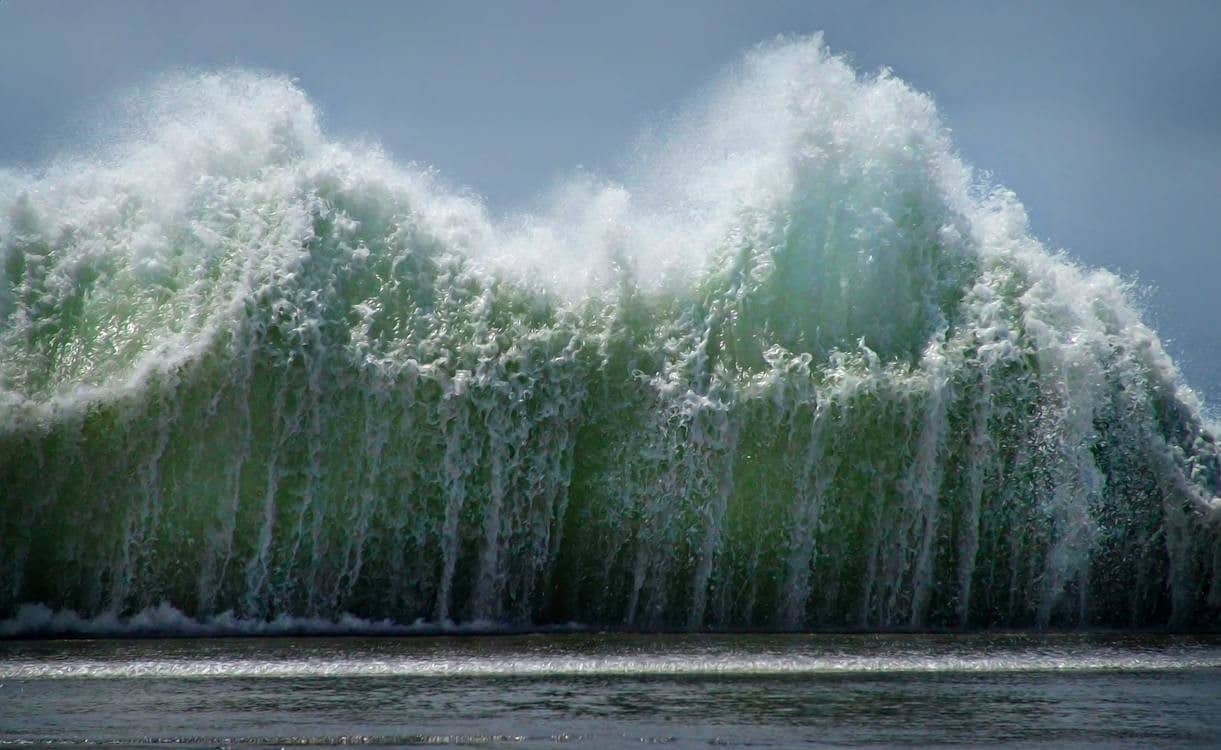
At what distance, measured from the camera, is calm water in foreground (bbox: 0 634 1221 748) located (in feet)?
24.8

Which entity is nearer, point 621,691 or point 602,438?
point 621,691

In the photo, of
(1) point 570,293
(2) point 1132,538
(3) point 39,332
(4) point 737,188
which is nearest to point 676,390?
(1) point 570,293

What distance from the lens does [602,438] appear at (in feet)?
44.8

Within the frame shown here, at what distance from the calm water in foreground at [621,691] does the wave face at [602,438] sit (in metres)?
1.10

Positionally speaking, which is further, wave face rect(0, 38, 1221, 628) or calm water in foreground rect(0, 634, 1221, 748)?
wave face rect(0, 38, 1221, 628)

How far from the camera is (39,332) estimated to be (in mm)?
14281

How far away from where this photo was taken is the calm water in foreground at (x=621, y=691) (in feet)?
24.8

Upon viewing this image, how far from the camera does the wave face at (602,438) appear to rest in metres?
13.0

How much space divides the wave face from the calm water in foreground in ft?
3.59

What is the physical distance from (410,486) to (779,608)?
4.22 metres

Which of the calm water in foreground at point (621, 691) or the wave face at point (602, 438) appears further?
the wave face at point (602, 438)

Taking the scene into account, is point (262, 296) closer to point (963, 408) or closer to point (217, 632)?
point (217, 632)

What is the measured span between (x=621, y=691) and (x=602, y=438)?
16.1 feet

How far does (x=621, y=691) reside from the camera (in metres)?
9.04
